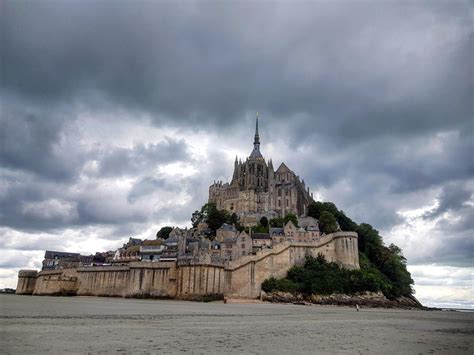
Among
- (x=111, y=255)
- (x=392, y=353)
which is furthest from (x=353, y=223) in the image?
(x=392, y=353)

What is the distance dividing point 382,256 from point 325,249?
16437mm

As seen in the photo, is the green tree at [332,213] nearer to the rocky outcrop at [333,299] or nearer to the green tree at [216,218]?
the green tree at [216,218]

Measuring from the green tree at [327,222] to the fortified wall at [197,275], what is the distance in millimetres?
13803

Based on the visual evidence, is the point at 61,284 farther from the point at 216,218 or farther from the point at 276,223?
the point at 276,223

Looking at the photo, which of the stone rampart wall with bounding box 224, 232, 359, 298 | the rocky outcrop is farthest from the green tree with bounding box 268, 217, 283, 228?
the rocky outcrop

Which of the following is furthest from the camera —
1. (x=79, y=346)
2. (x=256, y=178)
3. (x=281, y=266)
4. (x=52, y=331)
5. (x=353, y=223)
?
(x=256, y=178)

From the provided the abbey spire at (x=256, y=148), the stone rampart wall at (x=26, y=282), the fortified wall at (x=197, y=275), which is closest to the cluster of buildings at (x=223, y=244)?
the fortified wall at (x=197, y=275)

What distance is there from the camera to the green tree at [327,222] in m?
81.9

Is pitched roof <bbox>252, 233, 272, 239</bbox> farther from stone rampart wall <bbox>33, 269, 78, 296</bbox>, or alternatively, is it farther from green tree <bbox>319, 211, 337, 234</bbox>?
stone rampart wall <bbox>33, 269, 78, 296</bbox>

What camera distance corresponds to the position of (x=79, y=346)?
38.0 ft

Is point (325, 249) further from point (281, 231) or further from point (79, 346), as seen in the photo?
point (79, 346)

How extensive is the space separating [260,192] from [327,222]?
2990 centimetres

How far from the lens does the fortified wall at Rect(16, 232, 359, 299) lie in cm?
5644

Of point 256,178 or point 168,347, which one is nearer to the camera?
point 168,347
